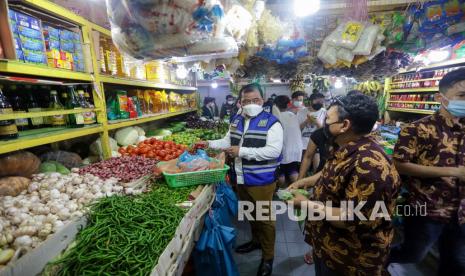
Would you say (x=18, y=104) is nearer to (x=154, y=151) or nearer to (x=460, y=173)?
(x=154, y=151)

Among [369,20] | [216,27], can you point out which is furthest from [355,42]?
[216,27]

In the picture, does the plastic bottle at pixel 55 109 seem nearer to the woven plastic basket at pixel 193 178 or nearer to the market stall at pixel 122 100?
the market stall at pixel 122 100

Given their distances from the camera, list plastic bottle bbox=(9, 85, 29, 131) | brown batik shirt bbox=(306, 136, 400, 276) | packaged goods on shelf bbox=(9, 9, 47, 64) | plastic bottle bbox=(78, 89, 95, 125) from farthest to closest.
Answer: plastic bottle bbox=(78, 89, 95, 125) → plastic bottle bbox=(9, 85, 29, 131) → packaged goods on shelf bbox=(9, 9, 47, 64) → brown batik shirt bbox=(306, 136, 400, 276)

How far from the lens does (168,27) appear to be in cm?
114

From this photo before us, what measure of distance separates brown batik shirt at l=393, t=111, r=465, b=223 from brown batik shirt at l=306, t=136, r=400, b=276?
0.74 m

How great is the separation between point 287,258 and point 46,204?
277cm

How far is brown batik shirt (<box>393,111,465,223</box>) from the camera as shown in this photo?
5.87 feet

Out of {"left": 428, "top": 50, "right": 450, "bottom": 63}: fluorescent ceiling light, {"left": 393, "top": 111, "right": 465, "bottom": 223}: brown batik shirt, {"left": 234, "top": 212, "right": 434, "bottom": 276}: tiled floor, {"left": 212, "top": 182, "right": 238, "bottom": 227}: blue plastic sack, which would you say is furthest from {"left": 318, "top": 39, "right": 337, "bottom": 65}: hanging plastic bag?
{"left": 428, "top": 50, "right": 450, "bottom": 63}: fluorescent ceiling light

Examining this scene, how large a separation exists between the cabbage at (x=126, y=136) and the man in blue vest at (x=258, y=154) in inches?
62.5

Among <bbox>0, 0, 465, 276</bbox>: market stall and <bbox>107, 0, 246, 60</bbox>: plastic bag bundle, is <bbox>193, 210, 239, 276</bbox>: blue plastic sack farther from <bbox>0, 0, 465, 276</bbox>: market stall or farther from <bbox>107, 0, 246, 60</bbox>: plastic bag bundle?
<bbox>107, 0, 246, 60</bbox>: plastic bag bundle

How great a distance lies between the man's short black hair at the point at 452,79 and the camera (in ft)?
5.71

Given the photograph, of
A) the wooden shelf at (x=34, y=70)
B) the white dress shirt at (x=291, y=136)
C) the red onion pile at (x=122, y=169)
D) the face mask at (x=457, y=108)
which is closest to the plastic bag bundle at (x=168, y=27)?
the wooden shelf at (x=34, y=70)

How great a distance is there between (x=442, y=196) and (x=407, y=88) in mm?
5921

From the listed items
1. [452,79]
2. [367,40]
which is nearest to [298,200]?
[452,79]
